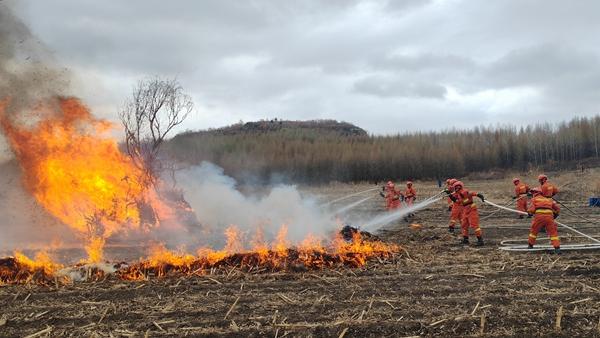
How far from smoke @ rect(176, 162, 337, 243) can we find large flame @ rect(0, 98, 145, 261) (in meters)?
3.52

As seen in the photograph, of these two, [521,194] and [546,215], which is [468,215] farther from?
[521,194]

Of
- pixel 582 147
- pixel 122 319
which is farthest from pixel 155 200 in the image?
pixel 582 147

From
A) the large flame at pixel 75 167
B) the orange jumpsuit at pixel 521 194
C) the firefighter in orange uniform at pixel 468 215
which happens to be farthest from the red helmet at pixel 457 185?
the large flame at pixel 75 167

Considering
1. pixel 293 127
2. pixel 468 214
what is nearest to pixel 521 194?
pixel 468 214

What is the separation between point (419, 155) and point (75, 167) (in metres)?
43.6

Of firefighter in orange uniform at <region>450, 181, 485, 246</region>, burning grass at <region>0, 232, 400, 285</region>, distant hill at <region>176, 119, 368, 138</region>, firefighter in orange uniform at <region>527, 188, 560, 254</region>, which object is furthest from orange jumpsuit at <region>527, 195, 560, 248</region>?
distant hill at <region>176, 119, 368, 138</region>

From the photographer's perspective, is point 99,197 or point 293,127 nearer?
point 99,197

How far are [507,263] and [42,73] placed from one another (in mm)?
13248

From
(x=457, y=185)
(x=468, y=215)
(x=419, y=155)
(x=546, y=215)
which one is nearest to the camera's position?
(x=546, y=215)

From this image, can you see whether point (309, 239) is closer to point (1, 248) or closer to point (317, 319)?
point (317, 319)

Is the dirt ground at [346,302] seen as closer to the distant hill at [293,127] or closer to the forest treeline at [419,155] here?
the forest treeline at [419,155]

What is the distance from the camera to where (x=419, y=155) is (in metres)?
52.3

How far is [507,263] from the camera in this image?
35.1ft

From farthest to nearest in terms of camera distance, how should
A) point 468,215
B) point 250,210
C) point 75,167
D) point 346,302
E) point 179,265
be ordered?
point 250,210
point 468,215
point 75,167
point 179,265
point 346,302
